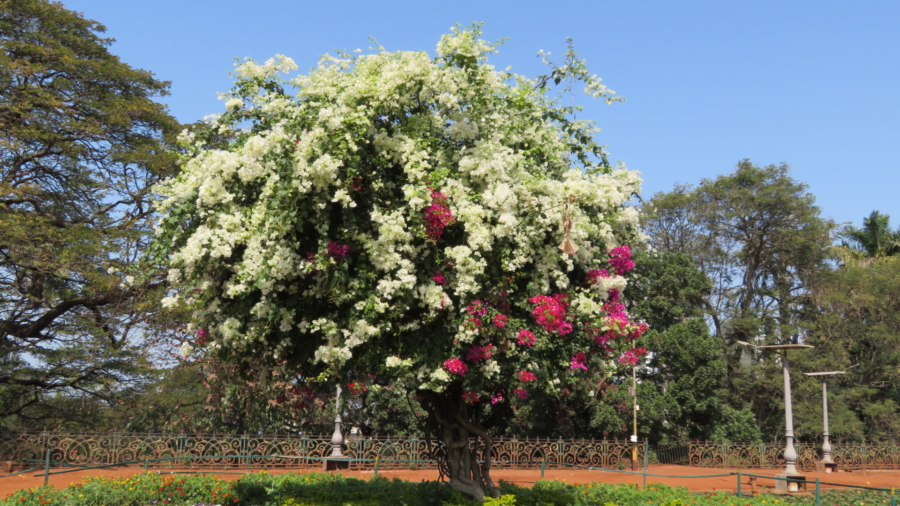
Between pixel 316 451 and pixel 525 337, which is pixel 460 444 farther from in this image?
pixel 316 451

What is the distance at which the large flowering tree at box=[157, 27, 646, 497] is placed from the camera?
23.9ft

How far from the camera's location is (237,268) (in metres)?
7.38

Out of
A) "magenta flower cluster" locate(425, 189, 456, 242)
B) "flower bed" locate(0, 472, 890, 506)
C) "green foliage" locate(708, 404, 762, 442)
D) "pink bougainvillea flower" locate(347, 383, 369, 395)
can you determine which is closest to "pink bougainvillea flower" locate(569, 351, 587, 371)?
"flower bed" locate(0, 472, 890, 506)

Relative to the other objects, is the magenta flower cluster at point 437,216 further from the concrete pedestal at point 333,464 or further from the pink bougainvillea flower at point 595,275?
the concrete pedestal at point 333,464

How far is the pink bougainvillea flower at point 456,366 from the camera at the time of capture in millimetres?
7703

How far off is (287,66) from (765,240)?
33.4 metres

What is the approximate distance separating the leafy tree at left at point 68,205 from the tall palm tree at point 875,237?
39408 millimetres

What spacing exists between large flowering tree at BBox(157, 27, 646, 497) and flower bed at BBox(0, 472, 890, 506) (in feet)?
6.57

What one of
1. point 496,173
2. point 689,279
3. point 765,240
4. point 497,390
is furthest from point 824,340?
point 496,173

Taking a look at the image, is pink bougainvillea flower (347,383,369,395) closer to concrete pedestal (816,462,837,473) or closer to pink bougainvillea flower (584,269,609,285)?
pink bougainvillea flower (584,269,609,285)

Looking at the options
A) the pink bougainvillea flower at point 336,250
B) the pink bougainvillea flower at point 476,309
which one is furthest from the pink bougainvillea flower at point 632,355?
the pink bougainvillea flower at point 336,250

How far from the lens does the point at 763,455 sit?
27.8m

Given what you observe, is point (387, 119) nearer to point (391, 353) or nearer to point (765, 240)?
point (391, 353)

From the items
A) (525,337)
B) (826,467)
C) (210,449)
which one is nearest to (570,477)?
(210,449)
